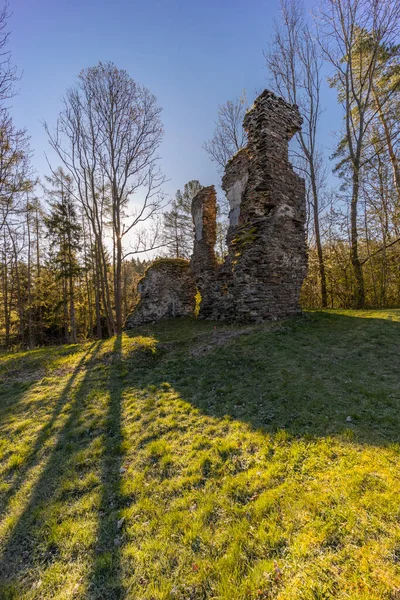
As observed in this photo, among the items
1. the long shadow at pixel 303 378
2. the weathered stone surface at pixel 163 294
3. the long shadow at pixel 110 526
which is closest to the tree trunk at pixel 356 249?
the long shadow at pixel 303 378

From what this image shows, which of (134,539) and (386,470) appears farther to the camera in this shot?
(386,470)

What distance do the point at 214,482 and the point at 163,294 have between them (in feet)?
36.9

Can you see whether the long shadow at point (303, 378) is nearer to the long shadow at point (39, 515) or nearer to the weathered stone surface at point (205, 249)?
the long shadow at point (39, 515)

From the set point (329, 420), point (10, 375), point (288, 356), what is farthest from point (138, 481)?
point (10, 375)

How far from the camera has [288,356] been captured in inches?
239

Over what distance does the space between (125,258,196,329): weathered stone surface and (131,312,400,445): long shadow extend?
6.00m

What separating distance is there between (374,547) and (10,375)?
9.36 m

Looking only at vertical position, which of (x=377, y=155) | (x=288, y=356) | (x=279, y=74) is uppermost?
(x=279, y=74)

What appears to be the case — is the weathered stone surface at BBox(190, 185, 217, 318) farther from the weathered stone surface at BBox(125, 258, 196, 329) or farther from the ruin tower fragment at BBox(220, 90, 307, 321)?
the ruin tower fragment at BBox(220, 90, 307, 321)

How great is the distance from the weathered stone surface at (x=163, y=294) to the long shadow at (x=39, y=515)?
348 inches

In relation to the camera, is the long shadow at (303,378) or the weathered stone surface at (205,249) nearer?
the long shadow at (303,378)

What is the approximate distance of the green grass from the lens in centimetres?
196

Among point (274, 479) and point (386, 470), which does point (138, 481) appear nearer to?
point (274, 479)

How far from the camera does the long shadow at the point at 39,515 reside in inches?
93.0
